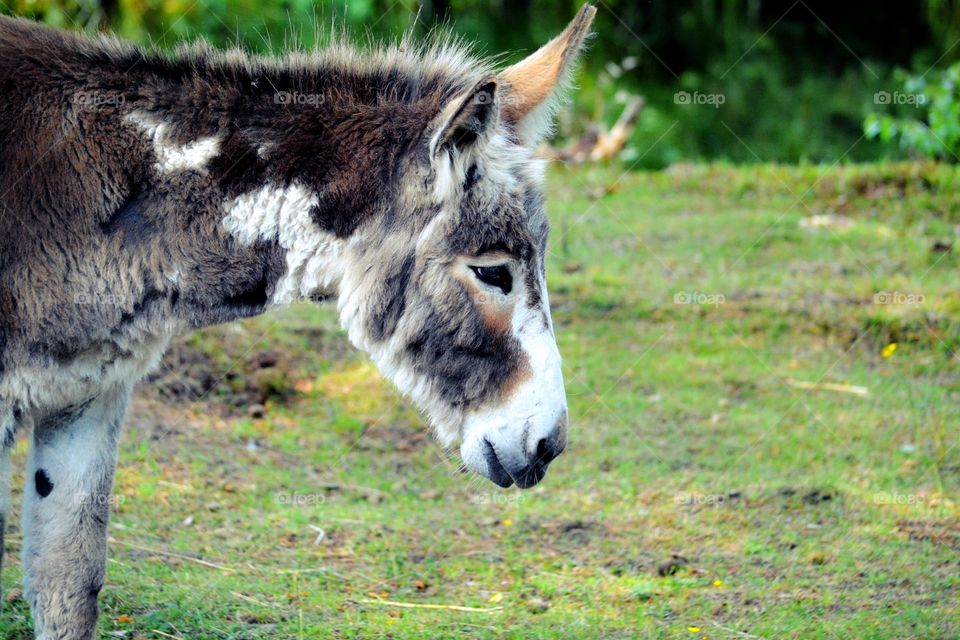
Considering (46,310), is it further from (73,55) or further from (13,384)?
(73,55)

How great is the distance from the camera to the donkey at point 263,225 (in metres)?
3.44

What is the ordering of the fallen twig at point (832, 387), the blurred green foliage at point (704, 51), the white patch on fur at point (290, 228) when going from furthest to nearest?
the blurred green foliage at point (704, 51) < the fallen twig at point (832, 387) < the white patch on fur at point (290, 228)

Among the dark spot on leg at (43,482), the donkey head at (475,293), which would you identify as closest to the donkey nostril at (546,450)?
the donkey head at (475,293)

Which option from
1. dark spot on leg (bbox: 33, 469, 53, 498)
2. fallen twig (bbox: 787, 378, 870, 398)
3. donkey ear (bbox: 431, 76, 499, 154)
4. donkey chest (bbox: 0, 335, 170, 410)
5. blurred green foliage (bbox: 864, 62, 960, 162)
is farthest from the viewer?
blurred green foliage (bbox: 864, 62, 960, 162)

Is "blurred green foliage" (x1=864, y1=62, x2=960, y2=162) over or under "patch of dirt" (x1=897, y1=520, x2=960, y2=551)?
over

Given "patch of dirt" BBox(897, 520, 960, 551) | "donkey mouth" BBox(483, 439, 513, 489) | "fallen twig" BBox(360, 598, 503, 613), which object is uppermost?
"donkey mouth" BBox(483, 439, 513, 489)

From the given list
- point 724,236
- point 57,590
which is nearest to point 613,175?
point 724,236

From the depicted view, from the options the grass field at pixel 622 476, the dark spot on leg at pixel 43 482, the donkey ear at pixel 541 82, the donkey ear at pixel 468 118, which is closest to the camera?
the donkey ear at pixel 468 118

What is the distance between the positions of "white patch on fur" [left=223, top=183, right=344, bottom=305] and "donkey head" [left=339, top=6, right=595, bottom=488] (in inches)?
3.3

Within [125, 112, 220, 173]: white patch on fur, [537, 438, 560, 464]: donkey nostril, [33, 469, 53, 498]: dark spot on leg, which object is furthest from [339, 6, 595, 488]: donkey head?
[33, 469, 53, 498]: dark spot on leg

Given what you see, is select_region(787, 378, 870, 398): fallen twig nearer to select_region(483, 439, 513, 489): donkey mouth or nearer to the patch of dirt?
the patch of dirt

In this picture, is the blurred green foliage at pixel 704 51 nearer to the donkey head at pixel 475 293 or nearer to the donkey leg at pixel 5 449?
the donkey leg at pixel 5 449

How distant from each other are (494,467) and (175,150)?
1442 millimetres

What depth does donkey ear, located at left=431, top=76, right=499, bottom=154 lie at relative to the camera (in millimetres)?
3262
